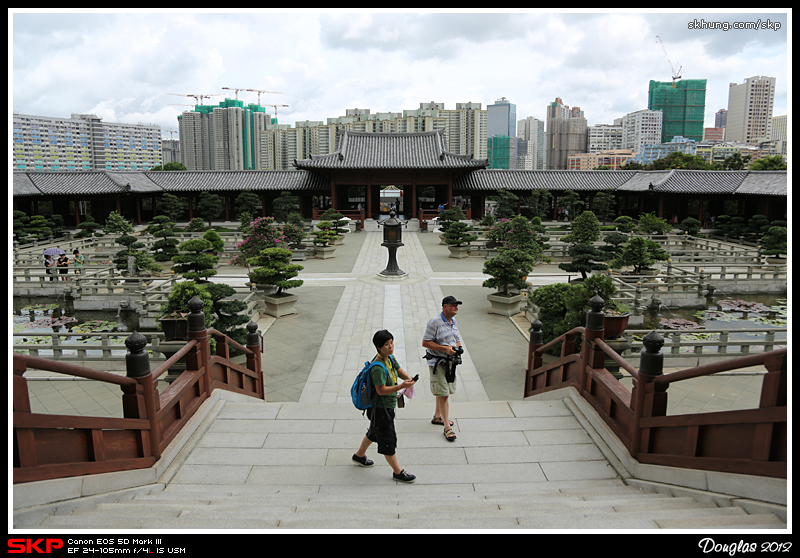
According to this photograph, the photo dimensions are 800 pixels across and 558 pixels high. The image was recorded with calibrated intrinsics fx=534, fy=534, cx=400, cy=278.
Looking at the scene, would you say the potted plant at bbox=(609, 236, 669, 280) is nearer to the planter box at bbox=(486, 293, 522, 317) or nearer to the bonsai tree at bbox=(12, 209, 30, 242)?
the planter box at bbox=(486, 293, 522, 317)

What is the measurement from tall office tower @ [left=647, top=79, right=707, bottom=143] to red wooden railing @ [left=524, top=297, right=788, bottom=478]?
84.9 meters

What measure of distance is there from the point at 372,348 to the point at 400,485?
6075 millimetres

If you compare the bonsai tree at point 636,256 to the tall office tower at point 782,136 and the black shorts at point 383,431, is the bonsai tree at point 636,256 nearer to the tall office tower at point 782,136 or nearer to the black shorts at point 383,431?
the tall office tower at point 782,136

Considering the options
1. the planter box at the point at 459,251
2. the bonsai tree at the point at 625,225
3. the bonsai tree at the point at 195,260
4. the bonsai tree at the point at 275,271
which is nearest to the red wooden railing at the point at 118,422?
the bonsai tree at the point at 275,271

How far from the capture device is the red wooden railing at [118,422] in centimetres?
344

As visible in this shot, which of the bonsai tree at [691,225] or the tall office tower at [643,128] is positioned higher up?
the tall office tower at [643,128]

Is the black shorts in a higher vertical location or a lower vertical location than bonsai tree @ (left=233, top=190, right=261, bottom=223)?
lower

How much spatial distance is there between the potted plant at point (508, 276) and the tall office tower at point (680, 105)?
77.8 m

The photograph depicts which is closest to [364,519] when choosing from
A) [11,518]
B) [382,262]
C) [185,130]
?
[11,518]

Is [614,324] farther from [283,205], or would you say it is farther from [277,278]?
[283,205]

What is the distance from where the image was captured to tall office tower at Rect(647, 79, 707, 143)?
81375 millimetres

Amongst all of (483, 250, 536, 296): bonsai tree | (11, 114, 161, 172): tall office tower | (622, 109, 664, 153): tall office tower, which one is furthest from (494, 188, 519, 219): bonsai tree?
(622, 109, 664, 153): tall office tower

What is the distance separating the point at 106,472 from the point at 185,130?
101m

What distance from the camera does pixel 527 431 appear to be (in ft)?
18.3
